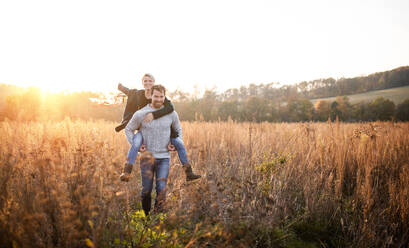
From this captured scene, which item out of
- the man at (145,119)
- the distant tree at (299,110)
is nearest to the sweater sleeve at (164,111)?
the man at (145,119)

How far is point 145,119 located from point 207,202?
137 centimetres

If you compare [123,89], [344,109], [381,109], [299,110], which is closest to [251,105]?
[299,110]

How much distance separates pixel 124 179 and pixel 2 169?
1.26 meters

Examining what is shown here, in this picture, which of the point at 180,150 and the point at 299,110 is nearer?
the point at 180,150

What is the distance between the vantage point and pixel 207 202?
8.40 ft

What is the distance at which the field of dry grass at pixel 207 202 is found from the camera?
143 centimetres

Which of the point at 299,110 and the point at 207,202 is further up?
the point at 299,110

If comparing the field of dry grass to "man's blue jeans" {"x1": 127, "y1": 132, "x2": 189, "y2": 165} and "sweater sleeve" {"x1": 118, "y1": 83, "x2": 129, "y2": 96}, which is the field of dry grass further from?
"sweater sleeve" {"x1": 118, "y1": 83, "x2": 129, "y2": 96}

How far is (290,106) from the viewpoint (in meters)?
28.3

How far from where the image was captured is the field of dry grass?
1433mm

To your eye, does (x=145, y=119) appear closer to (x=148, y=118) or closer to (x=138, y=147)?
(x=148, y=118)

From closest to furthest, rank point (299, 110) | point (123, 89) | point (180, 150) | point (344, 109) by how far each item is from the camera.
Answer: point (180, 150)
point (123, 89)
point (344, 109)
point (299, 110)

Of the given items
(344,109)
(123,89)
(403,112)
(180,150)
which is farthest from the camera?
(344,109)

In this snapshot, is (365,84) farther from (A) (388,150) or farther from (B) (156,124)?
(B) (156,124)
